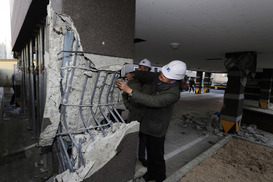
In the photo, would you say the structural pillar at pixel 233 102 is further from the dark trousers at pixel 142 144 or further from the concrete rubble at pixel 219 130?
the dark trousers at pixel 142 144

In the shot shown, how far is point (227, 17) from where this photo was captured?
2100 millimetres

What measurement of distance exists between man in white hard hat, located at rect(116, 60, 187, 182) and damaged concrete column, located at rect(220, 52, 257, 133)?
3.47 metres

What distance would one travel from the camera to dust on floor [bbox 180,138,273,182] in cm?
242

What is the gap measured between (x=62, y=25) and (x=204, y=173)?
Answer: 2826 mm

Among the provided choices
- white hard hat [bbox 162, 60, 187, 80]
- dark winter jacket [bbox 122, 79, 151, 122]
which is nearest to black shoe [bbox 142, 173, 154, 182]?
dark winter jacket [bbox 122, 79, 151, 122]

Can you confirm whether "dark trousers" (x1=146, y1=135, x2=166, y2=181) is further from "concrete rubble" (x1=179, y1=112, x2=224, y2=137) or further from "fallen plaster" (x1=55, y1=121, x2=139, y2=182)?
"concrete rubble" (x1=179, y1=112, x2=224, y2=137)

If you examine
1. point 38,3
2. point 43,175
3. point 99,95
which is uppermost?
point 38,3

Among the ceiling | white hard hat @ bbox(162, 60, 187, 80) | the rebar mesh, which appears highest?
the ceiling

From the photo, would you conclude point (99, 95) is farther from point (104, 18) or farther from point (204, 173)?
point (204, 173)

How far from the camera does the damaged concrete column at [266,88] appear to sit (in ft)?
29.5

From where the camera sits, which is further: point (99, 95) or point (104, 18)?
point (99, 95)

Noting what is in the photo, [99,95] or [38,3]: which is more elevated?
[38,3]

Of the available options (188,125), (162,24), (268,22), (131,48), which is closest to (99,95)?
(131,48)

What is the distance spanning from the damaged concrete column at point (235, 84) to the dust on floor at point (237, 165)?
45.8 inches
